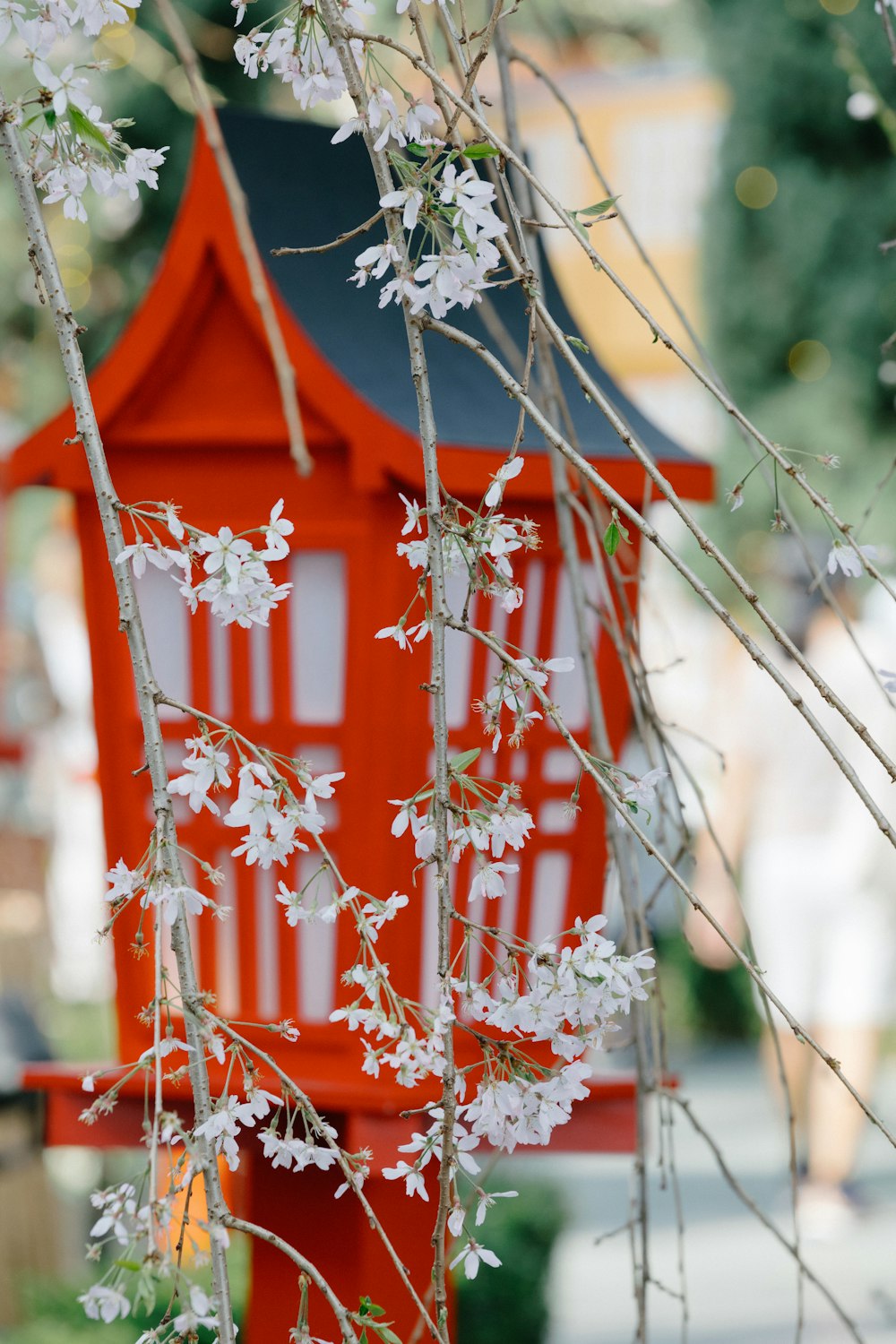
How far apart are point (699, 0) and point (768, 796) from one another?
9.04 feet

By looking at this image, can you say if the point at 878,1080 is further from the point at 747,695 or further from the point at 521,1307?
the point at 521,1307

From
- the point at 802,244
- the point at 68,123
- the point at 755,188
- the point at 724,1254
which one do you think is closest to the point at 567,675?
the point at 68,123

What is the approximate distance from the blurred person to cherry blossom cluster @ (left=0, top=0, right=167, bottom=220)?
2261mm

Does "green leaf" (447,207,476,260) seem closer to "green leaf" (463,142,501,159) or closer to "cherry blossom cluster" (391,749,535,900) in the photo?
"green leaf" (463,142,501,159)

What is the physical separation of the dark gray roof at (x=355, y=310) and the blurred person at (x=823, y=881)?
1.85 meters

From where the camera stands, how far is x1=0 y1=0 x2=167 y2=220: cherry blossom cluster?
24.3 inches

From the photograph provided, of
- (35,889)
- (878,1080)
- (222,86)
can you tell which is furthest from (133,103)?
(878,1080)

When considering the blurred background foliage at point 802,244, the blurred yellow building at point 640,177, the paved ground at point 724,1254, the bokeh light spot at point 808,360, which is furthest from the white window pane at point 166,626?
the blurred yellow building at point 640,177

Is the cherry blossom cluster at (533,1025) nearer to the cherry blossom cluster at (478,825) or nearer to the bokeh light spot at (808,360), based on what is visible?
the cherry blossom cluster at (478,825)

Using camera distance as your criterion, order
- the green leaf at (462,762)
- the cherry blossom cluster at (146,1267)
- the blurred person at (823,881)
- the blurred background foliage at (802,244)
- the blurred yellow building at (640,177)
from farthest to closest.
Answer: the blurred yellow building at (640,177), the blurred background foliage at (802,244), the blurred person at (823,881), the green leaf at (462,762), the cherry blossom cluster at (146,1267)

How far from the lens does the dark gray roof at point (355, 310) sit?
96 centimetres

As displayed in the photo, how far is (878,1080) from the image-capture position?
381 cm

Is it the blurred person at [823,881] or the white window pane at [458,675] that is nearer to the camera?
the white window pane at [458,675]

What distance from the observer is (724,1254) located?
102 inches
